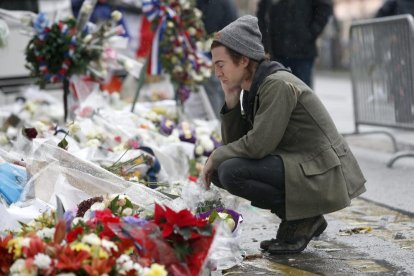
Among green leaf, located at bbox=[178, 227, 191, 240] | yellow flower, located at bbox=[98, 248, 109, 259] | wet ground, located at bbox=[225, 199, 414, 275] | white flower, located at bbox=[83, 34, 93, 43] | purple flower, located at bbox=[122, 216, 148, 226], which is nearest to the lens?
yellow flower, located at bbox=[98, 248, 109, 259]

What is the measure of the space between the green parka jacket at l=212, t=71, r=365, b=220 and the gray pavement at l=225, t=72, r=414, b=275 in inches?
11.0

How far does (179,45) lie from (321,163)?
4478 mm

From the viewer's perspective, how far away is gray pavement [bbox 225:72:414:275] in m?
4.43

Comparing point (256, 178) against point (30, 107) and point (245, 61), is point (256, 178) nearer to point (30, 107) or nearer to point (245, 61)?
point (245, 61)

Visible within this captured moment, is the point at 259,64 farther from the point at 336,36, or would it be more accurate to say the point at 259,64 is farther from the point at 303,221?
the point at 336,36

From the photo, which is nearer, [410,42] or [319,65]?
[410,42]

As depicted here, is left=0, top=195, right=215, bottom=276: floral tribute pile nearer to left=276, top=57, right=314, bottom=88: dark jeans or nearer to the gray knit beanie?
the gray knit beanie

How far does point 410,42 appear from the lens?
7.94m

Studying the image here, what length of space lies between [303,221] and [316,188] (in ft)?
0.99

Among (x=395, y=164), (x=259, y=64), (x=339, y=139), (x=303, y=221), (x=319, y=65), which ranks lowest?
(x=319, y=65)

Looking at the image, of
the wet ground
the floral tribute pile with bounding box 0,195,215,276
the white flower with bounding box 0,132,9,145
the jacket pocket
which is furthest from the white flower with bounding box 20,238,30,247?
the white flower with bounding box 0,132,9,145

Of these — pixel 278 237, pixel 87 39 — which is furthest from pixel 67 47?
pixel 278 237

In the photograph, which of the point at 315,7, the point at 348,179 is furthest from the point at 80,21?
the point at 348,179

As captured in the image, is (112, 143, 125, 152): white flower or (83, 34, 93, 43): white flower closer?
(112, 143, 125, 152): white flower
